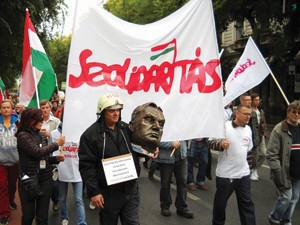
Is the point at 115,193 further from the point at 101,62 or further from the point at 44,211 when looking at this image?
the point at 101,62

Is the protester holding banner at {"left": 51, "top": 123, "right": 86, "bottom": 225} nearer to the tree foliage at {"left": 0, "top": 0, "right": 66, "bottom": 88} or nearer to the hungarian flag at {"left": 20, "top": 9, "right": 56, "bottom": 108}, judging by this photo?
the hungarian flag at {"left": 20, "top": 9, "right": 56, "bottom": 108}

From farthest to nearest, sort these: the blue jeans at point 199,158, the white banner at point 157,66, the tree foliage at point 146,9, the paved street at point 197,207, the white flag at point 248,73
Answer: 1. the tree foliage at point 146,9
2. the blue jeans at point 199,158
3. the white flag at point 248,73
4. the paved street at point 197,207
5. the white banner at point 157,66

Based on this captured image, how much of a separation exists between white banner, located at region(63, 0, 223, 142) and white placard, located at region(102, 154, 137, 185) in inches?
30.8

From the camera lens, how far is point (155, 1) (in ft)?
75.9

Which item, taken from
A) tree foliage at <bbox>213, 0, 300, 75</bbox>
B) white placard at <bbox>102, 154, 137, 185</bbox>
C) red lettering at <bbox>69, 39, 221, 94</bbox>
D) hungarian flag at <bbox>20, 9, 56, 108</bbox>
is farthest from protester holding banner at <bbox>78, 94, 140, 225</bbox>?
tree foliage at <bbox>213, 0, 300, 75</bbox>

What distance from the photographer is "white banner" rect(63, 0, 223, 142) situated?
4125 millimetres

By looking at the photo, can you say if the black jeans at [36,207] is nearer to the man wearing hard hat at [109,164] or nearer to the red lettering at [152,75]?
the man wearing hard hat at [109,164]

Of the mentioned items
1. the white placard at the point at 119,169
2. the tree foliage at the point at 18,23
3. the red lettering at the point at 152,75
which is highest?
the tree foliage at the point at 18,23

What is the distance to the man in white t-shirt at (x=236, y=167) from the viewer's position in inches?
177

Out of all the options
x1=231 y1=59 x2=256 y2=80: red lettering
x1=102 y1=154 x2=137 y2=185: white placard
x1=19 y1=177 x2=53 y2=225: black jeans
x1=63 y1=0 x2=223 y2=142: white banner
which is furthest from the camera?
x1=231 y1=59 x2=256 y2=80: red lettering

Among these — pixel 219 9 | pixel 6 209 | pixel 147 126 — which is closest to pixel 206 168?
pixel 6 209

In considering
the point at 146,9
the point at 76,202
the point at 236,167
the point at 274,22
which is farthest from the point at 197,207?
the point at 146,9

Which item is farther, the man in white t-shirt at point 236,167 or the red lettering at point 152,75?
the man in white t-shirt at point 236,167

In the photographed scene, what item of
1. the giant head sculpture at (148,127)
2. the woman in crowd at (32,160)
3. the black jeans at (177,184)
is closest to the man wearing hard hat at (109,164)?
the giant head sculpture at (148,127)
